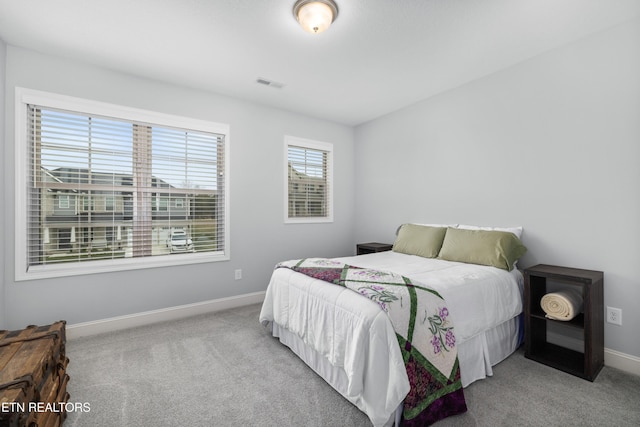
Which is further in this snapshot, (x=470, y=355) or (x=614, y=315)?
(x=614, y=315)

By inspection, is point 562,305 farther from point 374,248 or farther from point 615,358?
point 374,248

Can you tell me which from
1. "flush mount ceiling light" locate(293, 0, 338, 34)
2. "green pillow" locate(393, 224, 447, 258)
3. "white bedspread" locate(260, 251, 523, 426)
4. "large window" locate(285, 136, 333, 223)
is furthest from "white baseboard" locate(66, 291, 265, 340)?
"flush mount ceiling light" locate(293, 0, 338, 34)

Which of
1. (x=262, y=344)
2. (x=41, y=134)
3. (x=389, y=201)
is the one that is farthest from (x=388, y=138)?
(x=41, y=134)

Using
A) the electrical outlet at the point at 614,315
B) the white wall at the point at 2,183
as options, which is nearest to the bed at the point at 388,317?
the electrical outlet at the point at 614,315

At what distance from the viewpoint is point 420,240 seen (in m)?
3.18

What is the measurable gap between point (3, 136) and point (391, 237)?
4.14m

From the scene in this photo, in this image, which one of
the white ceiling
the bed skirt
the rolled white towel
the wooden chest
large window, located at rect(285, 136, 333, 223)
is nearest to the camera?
the wooden chest

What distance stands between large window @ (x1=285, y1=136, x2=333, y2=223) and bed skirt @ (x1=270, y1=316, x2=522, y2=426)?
6.82 ft

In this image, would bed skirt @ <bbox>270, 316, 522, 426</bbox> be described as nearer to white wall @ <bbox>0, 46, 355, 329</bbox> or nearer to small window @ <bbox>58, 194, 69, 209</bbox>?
white wall @ <bbox>0, 46, 355, 329</bbox>

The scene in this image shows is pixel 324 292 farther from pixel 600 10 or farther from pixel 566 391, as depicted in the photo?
pixel 600 10

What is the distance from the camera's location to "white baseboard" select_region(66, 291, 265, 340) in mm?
2707

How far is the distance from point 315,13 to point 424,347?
7.21 ft

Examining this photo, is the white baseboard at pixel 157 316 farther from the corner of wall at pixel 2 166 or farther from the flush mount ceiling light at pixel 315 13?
the flush mount ceiling light at pixel 315 13

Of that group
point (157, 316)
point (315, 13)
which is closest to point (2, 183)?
point (157, 316)
